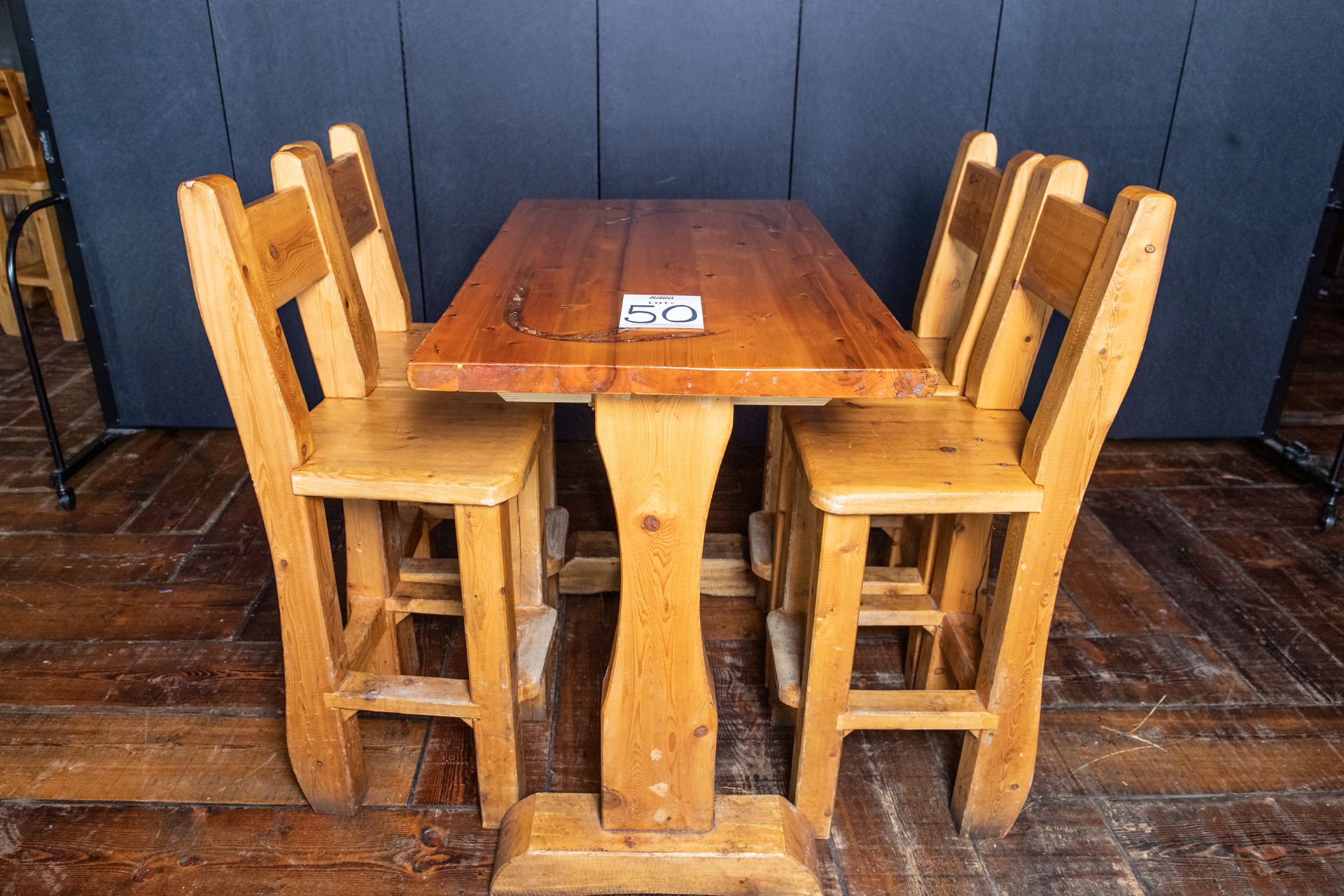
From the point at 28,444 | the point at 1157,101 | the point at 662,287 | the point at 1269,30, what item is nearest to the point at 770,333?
the point at 662,287

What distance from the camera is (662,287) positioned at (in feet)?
5.39

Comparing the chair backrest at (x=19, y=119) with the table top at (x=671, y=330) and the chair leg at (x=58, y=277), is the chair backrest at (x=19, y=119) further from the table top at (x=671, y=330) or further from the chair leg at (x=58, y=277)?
the table top at (x=671, y=330)

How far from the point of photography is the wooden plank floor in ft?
5.57

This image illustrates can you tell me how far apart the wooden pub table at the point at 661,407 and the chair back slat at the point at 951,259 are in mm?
372

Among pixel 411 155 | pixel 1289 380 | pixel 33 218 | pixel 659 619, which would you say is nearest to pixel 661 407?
pixel 659 619

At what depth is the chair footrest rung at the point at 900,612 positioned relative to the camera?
6.38ft

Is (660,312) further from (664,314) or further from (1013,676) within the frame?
(1013,676)

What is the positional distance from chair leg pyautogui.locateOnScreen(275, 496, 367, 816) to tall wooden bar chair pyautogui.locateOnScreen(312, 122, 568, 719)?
0.24 meters

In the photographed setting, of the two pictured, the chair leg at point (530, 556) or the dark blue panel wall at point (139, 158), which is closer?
the chair leg at point (530, 556)

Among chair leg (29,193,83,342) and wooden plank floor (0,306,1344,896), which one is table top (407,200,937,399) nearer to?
wooden plank floor (0,306,1344,896)

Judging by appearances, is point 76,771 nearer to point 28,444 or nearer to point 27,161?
point 28,444

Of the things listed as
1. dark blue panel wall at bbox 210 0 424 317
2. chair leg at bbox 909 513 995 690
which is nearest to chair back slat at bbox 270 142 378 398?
chair leg at bbox 909 513 995 690

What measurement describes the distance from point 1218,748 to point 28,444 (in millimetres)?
3583

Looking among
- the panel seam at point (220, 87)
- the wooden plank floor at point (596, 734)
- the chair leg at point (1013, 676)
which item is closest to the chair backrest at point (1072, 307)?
the chair leg at point (1013, 676)
